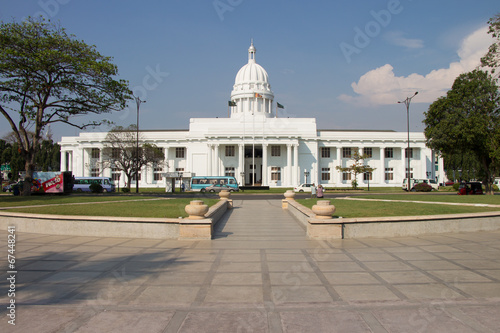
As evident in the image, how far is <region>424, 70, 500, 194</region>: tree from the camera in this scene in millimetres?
40531

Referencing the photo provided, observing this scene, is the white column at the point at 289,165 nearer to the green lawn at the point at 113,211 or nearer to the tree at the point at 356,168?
the tree at the point at 356,168

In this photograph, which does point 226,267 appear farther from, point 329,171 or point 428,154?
point 428,154

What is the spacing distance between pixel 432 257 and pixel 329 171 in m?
71.3

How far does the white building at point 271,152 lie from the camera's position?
73.2 meters

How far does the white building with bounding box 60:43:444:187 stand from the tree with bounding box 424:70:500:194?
3061 cm

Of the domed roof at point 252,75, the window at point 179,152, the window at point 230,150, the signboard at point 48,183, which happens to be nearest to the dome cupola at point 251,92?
the domed roof at point 252,75

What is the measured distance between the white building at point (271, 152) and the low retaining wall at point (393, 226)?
192 ft

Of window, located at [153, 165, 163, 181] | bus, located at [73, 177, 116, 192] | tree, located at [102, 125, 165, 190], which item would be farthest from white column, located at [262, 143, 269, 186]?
bus, located at [73, 177, 116, 192]

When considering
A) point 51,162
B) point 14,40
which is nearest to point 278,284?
point 14,40

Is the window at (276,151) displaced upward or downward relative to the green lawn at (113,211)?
upward

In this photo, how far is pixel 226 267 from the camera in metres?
8.36

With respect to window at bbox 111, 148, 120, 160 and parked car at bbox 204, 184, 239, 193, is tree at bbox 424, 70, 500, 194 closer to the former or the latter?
parked car at bbox 204, 184, 239, 193

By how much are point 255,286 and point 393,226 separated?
7.51 metres

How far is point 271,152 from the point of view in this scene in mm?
77125
